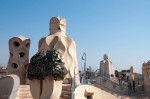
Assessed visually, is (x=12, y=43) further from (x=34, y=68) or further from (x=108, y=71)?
(x=34, y=68)

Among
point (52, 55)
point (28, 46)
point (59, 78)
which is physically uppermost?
point (28, 46)

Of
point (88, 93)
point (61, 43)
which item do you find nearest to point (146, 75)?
point (61, 43)

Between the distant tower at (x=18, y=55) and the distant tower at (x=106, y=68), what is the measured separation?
977 centimetres

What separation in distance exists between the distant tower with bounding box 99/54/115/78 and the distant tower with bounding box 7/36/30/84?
32.0ft

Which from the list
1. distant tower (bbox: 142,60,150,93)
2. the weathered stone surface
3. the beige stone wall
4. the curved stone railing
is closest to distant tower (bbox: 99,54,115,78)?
distant tower (bbox: 142,60,150,93)

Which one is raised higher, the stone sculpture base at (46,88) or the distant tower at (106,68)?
the distant tower at (106,68)

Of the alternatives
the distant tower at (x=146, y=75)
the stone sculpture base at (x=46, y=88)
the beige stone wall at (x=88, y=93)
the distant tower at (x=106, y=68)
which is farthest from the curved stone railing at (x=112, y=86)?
the stone sculpture base at (x=46, y=88)

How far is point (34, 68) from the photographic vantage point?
11.0 m

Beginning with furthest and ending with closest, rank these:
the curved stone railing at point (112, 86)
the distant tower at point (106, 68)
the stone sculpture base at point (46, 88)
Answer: the distant tower at point (106, 68)
the curved stone railing at point (112, 86)
the stone sculpture base at point (46, 88)

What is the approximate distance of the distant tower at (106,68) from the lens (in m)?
31.3

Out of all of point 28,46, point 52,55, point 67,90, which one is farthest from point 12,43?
point 52,55

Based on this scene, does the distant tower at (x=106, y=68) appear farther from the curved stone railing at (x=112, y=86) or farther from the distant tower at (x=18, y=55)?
the distant tower at (x=18, y=55)

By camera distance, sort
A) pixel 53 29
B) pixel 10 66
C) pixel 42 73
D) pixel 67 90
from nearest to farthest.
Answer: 1. pixel 42 73
2. pixel 67 90
3. pixel 53 29
4. pixel 10 66

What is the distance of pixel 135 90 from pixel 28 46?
11392mm
